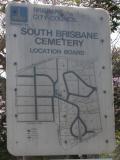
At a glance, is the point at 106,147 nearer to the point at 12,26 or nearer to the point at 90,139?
the point at 90,139

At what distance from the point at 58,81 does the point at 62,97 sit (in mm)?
130

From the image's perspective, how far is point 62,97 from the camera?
4.01 m

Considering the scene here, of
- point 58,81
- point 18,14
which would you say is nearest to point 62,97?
point 58,81

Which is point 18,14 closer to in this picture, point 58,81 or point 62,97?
point 58,81

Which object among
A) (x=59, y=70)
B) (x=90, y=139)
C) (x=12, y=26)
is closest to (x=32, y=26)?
(x=12, y=26)

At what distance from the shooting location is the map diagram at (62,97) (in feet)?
12.9

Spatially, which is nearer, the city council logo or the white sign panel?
the white sign panel

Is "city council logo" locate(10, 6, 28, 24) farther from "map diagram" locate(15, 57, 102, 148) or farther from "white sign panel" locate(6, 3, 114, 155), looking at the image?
"map diagram" locate(15, 57, 102, 148)

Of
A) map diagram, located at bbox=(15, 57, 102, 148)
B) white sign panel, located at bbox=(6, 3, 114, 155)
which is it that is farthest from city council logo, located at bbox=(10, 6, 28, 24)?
map diagram, located at bbox=(15, 57, 102, 148)

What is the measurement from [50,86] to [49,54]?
0.26 meters

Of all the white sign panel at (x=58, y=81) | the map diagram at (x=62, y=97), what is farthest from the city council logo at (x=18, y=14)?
the map diagram at (x=62, y=97)

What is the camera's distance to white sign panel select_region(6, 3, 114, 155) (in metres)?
3.91

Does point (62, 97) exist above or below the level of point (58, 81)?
below

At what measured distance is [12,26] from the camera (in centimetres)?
400
